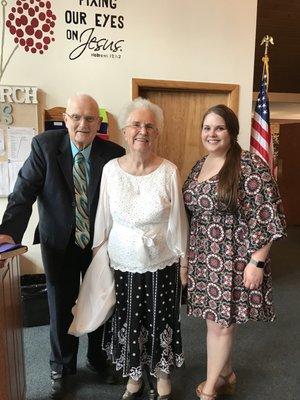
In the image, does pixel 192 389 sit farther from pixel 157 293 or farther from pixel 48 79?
pixel 48 79

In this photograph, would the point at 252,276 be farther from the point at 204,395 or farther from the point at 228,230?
the point at 204,395

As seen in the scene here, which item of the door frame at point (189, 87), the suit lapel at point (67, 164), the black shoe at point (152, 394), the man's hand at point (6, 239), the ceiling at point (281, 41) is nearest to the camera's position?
the man's hand at point (6, 239)

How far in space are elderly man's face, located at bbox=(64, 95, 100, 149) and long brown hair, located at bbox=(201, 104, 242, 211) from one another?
568 mm

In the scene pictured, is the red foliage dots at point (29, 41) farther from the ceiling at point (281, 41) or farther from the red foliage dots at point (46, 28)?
the ceiling at point (281, 41)

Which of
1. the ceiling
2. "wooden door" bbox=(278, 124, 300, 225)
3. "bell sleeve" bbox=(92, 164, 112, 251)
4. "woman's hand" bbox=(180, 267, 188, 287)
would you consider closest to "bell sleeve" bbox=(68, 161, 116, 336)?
"bell sleeve" bbox=(92, 164, 112, 251)

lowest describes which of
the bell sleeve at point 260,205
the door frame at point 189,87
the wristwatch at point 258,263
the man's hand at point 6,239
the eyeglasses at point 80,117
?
the wristwatch at point 258,263

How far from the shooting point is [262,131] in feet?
11.0

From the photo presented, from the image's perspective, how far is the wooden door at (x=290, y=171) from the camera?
255 inches

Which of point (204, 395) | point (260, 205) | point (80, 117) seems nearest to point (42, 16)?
point (80, 117)

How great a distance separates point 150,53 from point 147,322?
7.39 feet

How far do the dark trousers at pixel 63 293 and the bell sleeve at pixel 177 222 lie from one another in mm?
468

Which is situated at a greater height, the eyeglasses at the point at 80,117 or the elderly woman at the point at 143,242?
the eyeglasses at the point at 80,117

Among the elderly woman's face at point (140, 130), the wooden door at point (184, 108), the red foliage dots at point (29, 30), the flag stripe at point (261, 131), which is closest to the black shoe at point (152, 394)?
the elderly woman's face at point (140, 130)

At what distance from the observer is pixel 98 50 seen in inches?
114
